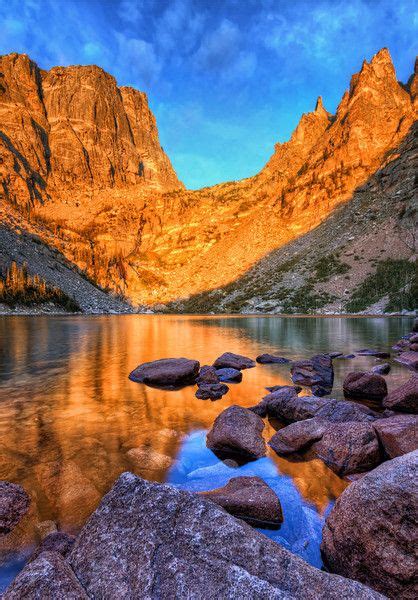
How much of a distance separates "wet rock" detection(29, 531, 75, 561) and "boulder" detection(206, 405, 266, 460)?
408cm

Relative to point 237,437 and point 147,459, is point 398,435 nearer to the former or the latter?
point 237,437

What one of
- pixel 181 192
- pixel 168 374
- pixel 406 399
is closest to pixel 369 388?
pixel 406 399

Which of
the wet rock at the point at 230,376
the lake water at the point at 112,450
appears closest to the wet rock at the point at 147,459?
the lake water at the point at 112,450

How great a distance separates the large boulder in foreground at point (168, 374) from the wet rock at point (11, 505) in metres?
8.69

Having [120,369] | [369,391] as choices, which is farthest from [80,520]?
[120,369]

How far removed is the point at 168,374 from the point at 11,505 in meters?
9.36

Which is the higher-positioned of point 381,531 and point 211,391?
point 381,531

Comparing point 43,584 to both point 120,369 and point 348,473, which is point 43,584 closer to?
point 348,473

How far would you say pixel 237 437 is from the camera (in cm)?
786

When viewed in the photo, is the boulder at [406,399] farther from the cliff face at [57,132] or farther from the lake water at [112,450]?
the cliff face at [57,132]

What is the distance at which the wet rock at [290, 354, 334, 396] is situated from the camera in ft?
44.3

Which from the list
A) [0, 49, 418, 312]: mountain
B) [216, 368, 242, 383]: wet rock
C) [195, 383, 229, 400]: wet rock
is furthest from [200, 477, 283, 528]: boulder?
[0, 49, 418, 312]: mountain

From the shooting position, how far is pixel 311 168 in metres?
143

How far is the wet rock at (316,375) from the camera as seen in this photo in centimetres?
1350
